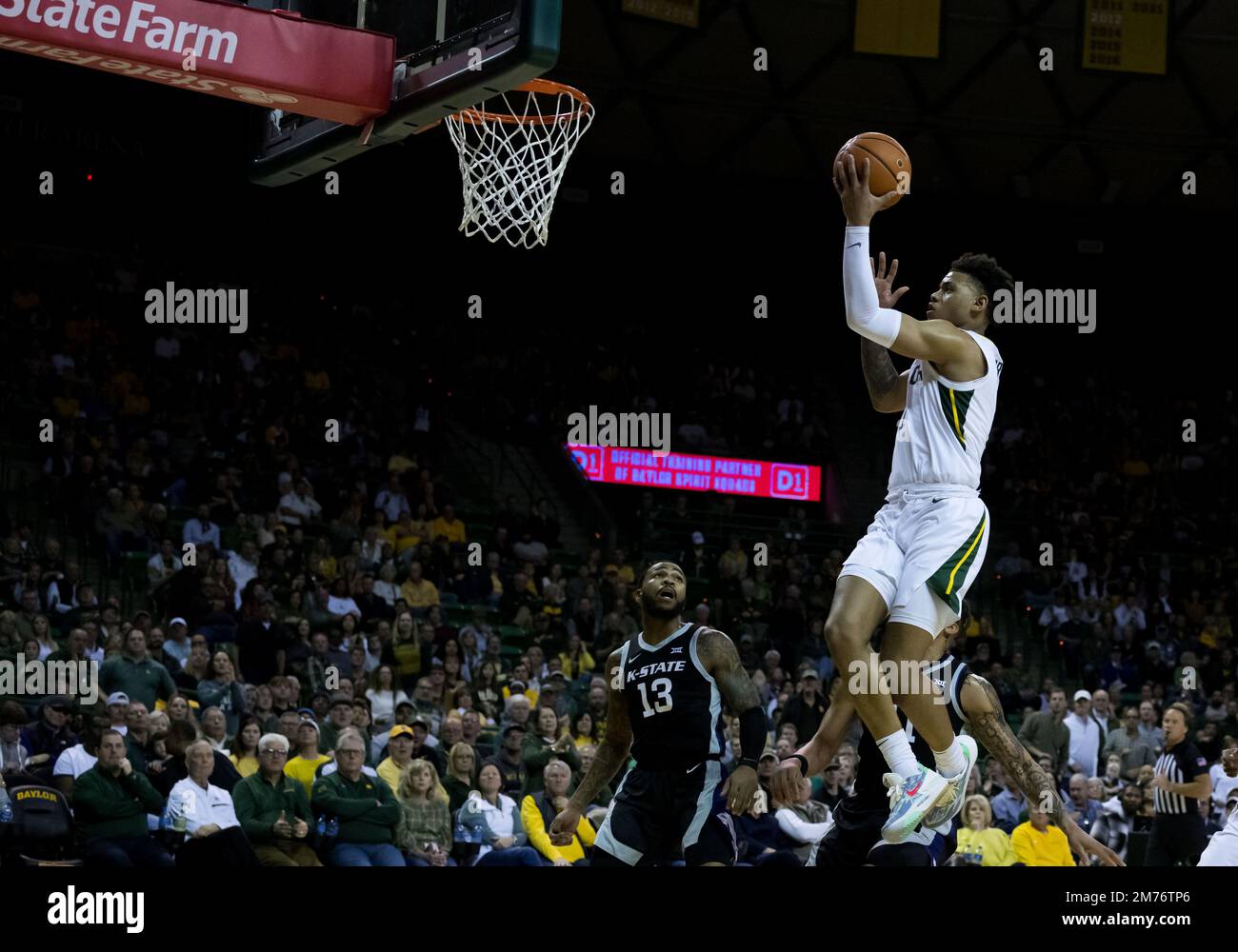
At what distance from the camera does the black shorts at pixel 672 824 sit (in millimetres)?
7391

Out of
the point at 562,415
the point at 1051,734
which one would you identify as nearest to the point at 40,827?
the point at 1051,734

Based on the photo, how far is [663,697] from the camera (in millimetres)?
7480

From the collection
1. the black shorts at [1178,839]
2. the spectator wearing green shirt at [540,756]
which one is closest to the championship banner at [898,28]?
the spectator wearing green shirt at [540,756]

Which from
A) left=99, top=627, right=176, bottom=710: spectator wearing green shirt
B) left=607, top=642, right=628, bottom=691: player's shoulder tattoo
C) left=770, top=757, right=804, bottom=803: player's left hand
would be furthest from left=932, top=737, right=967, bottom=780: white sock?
left=99, top=627, right=176, bottom=710: spectator wearing green shirt

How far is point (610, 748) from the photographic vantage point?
7742 millimetres

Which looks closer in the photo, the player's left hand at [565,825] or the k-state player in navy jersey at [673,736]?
the k-state player in navy jersey at [673,736]

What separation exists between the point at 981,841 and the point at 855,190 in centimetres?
666

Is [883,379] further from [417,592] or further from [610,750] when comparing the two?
[417,592]

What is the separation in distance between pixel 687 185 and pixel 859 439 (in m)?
4.54

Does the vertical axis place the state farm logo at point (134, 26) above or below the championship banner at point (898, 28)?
below

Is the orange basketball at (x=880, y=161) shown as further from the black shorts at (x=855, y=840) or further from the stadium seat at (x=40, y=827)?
the stadium seat at (x=40, y=827)

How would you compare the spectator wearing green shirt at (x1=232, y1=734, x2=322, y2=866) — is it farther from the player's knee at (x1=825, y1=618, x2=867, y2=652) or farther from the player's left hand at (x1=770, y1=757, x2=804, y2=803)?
the player's knee at (x1=825, y1=618, x2=867, y2=652)

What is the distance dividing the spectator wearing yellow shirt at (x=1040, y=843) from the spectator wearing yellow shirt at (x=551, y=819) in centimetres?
309
